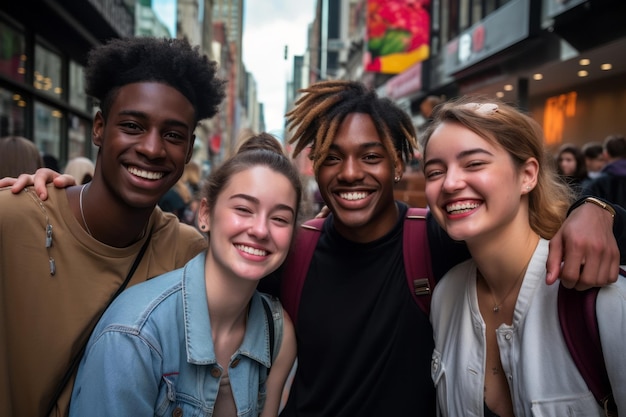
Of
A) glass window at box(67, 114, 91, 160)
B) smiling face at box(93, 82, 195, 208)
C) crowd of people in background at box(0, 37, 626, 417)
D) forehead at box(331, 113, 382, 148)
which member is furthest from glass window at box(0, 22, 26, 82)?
forehead at box(331, 113, 382, 148)

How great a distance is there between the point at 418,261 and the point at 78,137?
15.0m

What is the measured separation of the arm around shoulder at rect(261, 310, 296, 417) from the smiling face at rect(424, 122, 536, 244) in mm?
989

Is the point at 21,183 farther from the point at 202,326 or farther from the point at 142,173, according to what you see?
the point at 202,326

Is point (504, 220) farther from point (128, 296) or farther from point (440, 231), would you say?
point (128, 296)

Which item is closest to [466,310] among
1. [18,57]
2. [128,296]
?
[128,296]

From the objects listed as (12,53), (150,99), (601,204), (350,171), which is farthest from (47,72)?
(601,204)

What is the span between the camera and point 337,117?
297cm

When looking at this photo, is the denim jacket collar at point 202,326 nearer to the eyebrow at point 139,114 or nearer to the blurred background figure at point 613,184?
the eyebrow at point 139,114

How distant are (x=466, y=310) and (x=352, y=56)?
5779 centimetres

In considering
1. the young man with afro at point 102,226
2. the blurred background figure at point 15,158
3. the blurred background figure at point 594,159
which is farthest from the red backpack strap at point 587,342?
the blurred background figure at point 594,159

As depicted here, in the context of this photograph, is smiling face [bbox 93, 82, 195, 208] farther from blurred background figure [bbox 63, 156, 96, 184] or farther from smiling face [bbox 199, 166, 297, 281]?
blurred background figure [bbox 63, 156, 96, 184]

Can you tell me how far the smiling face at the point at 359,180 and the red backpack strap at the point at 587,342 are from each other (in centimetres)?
125

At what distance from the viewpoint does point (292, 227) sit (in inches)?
97.3

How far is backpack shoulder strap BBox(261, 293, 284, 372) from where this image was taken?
2.51 meters
